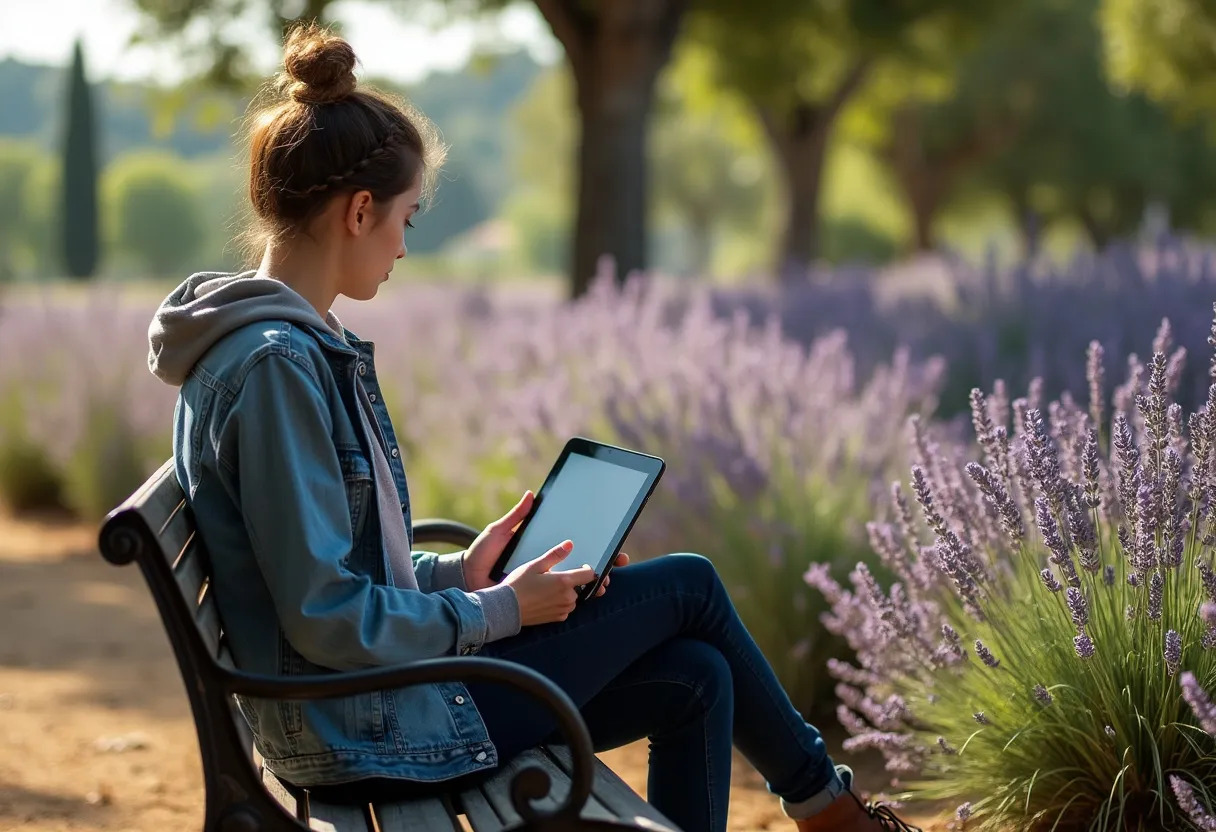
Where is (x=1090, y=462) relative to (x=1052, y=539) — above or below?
above

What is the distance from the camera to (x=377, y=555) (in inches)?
83.5

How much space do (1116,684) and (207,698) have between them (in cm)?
170

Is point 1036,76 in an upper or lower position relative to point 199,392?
upper

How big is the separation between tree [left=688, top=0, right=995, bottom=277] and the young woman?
28.9 ft

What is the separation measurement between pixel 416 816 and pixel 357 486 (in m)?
0.51

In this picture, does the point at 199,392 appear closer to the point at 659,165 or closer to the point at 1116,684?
the point at 1116,684

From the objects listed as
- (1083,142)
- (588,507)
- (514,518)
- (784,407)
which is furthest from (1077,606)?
(1083,142)

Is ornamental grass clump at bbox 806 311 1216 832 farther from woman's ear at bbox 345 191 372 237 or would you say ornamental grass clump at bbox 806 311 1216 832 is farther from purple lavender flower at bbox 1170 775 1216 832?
woman's ear at bbox 345 191 372 237

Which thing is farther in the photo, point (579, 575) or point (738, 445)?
point (738, 445)

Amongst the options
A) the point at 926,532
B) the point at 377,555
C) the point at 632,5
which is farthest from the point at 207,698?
the point at 632,5

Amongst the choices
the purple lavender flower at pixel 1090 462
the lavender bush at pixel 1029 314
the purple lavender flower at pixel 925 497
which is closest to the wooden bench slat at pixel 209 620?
the purple lavender flower at pixel 925 497

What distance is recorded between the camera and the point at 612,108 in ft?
35.0

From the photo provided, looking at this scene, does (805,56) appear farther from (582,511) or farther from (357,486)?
(357,486)

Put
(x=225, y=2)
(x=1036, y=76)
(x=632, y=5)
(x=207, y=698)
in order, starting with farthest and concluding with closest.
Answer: (x=1036, y=76) < (x=225, y=2) < (x=632, y=5) < (x=207, y=698)
